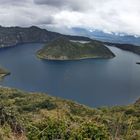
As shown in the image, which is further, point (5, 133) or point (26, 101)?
point (26, 101)

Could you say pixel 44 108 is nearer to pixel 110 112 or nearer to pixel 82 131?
pixel 110 112

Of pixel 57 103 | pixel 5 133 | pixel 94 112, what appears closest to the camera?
pixel 5 133

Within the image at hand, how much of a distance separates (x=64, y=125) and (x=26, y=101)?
142m

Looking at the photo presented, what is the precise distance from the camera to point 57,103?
7436 inches

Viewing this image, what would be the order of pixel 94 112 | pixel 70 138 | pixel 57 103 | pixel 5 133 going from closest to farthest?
pixel 70 138 < pixel 5 133 < pixel 94 112 < pixel 57 103

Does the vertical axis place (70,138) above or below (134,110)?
above

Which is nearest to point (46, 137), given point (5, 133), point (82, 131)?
point (82, 131)

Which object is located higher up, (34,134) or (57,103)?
(34,134)

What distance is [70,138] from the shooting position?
4809cm

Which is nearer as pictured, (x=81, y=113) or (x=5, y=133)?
(x=5, y=133)

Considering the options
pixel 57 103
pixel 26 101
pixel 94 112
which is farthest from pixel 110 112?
pixel 26 101

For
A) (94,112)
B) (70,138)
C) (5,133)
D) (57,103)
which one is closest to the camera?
(70,138)

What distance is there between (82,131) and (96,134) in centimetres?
298

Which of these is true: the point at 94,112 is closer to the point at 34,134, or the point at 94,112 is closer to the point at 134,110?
the point at 134,110
